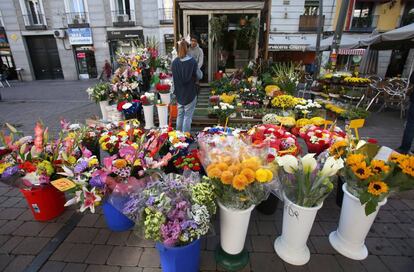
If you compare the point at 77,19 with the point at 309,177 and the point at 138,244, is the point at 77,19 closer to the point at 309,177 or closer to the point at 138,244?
the point at 138,244

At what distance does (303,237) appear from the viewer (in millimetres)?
1841

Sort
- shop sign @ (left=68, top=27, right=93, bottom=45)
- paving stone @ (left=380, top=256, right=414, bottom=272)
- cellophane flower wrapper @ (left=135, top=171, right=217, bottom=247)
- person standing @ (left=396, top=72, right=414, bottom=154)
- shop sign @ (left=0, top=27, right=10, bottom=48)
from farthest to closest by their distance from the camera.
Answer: shop sign @ (left=0, top=27, right=10, bottom=48)
shop sign @ (left=68, top=27, right=93, bottom=45)
person standing @ (left=396, top=72, right=414, bottom=154)
paving stone @ (left=380, top=256, right=414, bottom=272)
cellophane flower wrapper @ (left=135, top=171, right=217, bottom=247)

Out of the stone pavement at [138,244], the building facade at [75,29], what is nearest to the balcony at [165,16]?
the building facade at [75,29]

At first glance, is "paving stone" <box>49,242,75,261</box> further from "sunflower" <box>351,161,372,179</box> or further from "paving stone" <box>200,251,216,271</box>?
"sunflower" <box>351,161,372,179</box>

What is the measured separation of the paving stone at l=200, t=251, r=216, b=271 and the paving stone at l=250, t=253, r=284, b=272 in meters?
0.33

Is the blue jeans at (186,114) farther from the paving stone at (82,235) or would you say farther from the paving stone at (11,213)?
the paving stone at (11,213)

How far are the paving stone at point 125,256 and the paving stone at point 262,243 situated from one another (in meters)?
1.04

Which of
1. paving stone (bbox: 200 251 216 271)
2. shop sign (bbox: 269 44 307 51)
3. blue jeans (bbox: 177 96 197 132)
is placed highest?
shop sign (bbox: 269 44 307 51)

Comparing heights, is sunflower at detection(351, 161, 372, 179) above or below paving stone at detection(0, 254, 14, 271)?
above

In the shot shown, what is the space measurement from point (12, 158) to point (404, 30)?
8307 millimetres

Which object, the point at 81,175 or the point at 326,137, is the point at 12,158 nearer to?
the point at 81,175

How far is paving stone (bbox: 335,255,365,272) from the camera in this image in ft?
6.01

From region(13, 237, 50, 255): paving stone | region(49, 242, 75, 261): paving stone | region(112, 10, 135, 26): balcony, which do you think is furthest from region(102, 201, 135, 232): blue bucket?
region(112, 10, 135, 26): balcony

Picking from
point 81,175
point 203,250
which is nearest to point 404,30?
point 203,250
